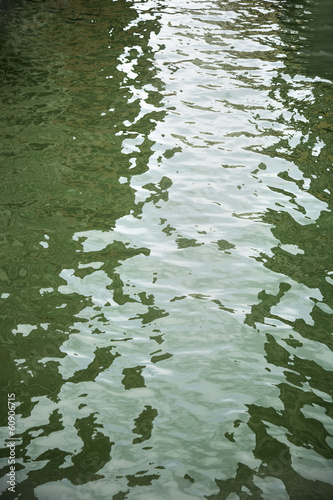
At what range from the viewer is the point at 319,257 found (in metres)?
4.83

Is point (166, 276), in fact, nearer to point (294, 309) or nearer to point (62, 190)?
point (294, 309)

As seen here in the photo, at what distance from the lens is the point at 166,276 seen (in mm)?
4574

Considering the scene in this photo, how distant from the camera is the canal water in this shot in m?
3.16

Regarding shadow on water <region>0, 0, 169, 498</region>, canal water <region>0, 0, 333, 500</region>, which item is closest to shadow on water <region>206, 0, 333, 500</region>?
canal water <region>0, 0, 333, 500</region>

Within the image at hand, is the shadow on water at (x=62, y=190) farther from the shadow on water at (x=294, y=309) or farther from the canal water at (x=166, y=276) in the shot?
the shadow on water at (x=294, y=309)

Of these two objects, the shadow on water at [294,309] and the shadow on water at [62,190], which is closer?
the shadow on water at [294,309]

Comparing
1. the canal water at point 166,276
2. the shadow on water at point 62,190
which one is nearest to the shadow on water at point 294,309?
the canal water at point 166,276

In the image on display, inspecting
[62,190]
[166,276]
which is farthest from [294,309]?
[62,190]

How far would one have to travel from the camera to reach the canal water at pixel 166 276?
10.4 ft

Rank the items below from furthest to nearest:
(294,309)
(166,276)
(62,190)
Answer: (62,190) → (166,276) → (294,309)

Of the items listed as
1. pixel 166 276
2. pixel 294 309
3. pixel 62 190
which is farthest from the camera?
pixel 62 190

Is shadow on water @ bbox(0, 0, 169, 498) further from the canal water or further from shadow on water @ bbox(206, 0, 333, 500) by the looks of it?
shadow on water @ bbox(206, 0, 333, 500)

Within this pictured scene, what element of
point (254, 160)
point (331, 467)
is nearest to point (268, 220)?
point (254, 160)

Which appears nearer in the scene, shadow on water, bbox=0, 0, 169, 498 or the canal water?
the canal water
